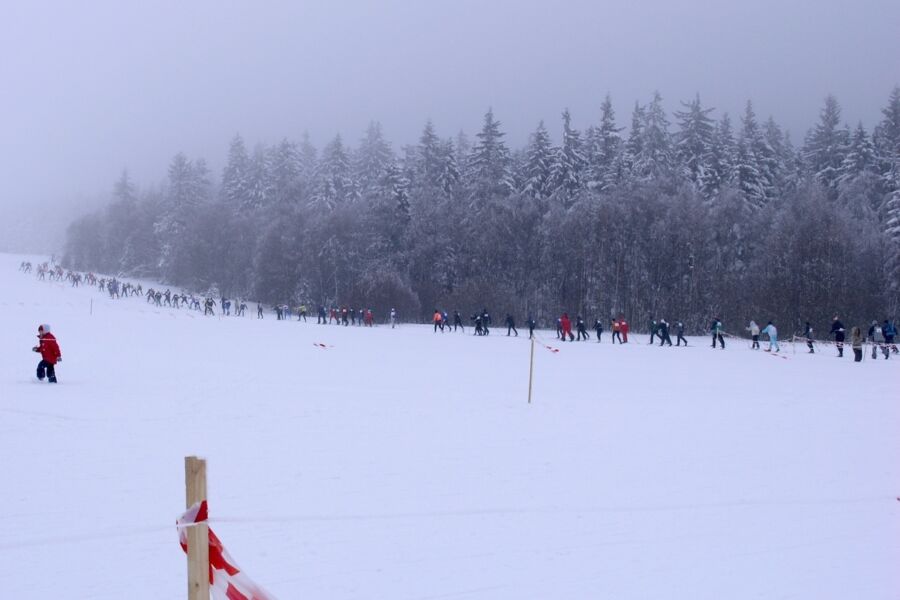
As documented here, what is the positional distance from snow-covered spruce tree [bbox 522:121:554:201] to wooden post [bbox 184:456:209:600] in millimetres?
62728

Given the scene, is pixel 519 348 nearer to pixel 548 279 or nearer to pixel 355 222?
pixel 548 279

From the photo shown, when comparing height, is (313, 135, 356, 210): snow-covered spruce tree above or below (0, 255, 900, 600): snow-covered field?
above

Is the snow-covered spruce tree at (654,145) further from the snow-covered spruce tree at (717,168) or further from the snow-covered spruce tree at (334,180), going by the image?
the snow-covered spruce tree at (334,180)

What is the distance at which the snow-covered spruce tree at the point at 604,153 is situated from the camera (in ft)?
213

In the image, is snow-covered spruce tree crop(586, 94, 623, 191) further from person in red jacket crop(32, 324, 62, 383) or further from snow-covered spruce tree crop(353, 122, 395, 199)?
person in red jacket crop(32, 324, 62, 383)

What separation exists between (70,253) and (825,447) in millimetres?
124544

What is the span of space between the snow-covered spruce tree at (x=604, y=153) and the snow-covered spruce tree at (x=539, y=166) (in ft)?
12.7

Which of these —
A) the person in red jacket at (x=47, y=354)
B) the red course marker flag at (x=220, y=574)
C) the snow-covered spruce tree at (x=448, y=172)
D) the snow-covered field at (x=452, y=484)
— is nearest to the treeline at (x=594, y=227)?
the snow-covered spruce tree at (x=448, y=172)

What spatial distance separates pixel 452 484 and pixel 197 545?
608 cm

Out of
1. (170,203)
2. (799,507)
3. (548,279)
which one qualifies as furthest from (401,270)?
(799,507)

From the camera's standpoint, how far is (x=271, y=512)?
8453 mm

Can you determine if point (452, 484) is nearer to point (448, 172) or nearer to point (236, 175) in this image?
point (448, 172)

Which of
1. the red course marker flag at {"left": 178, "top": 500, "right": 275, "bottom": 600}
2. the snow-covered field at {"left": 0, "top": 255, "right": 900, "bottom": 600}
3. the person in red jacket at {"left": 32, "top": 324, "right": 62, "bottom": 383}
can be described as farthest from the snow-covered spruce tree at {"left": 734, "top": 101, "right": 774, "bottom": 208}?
the red course marker flag at {"left": 178, "top": 500, "right": 275, "bottom": 600}

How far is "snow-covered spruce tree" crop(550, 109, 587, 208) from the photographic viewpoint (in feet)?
217
